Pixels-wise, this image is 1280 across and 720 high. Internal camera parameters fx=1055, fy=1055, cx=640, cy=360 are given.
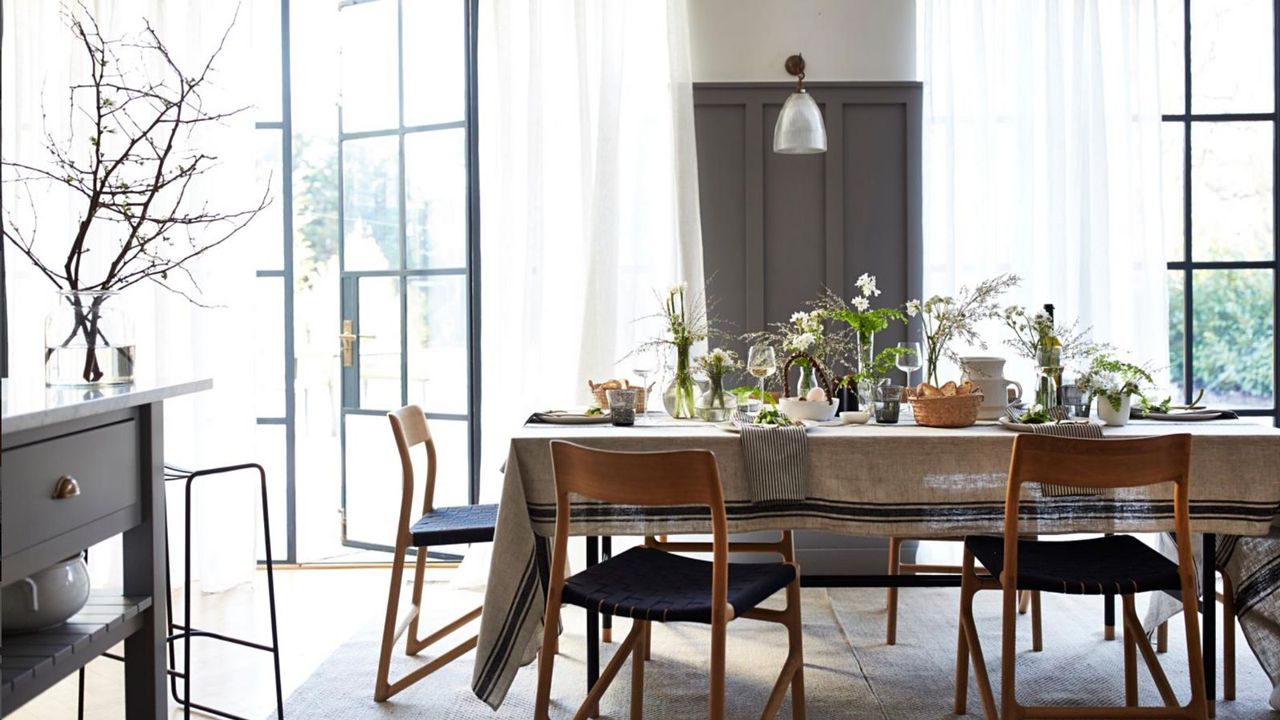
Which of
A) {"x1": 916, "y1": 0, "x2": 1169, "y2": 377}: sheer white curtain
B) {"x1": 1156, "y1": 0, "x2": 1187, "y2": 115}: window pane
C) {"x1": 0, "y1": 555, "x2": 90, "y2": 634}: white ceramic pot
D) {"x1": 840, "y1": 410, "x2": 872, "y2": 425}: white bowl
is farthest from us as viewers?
{"x1": 1156, "y1": 0, "x2": 1187, "y2": 115}: window pane

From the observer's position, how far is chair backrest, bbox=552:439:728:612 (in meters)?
2.37

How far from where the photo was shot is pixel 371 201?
191 inches

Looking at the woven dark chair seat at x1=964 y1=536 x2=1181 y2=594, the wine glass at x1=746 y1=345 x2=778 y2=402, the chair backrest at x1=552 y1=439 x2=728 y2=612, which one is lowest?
the woven dark chair seat at x1=964 y1=536 x2=1181 y2=594

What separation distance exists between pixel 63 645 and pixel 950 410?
227 centimetres

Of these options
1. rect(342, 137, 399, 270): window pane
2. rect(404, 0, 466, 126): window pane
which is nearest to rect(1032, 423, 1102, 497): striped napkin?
rect(404, 0, 466, 126): window pane

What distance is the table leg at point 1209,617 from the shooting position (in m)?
2.71

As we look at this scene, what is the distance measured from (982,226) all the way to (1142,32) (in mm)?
1049

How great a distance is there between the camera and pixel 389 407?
16.0ft

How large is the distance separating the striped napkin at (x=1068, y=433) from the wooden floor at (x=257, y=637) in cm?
233

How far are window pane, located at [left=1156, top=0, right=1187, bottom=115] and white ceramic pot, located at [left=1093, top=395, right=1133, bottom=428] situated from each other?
2.18m

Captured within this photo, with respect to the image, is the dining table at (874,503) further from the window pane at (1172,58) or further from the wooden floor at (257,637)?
the window pane at (1172,58)

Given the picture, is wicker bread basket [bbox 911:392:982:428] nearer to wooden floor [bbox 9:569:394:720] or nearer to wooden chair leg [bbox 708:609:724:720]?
wooden chair leg [bbox 708:609:724:720]

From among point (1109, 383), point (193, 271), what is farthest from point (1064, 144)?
point (193, 271)

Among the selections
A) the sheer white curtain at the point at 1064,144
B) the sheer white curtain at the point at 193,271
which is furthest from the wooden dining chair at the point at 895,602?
the sheer white curtain at the point at 193,271
